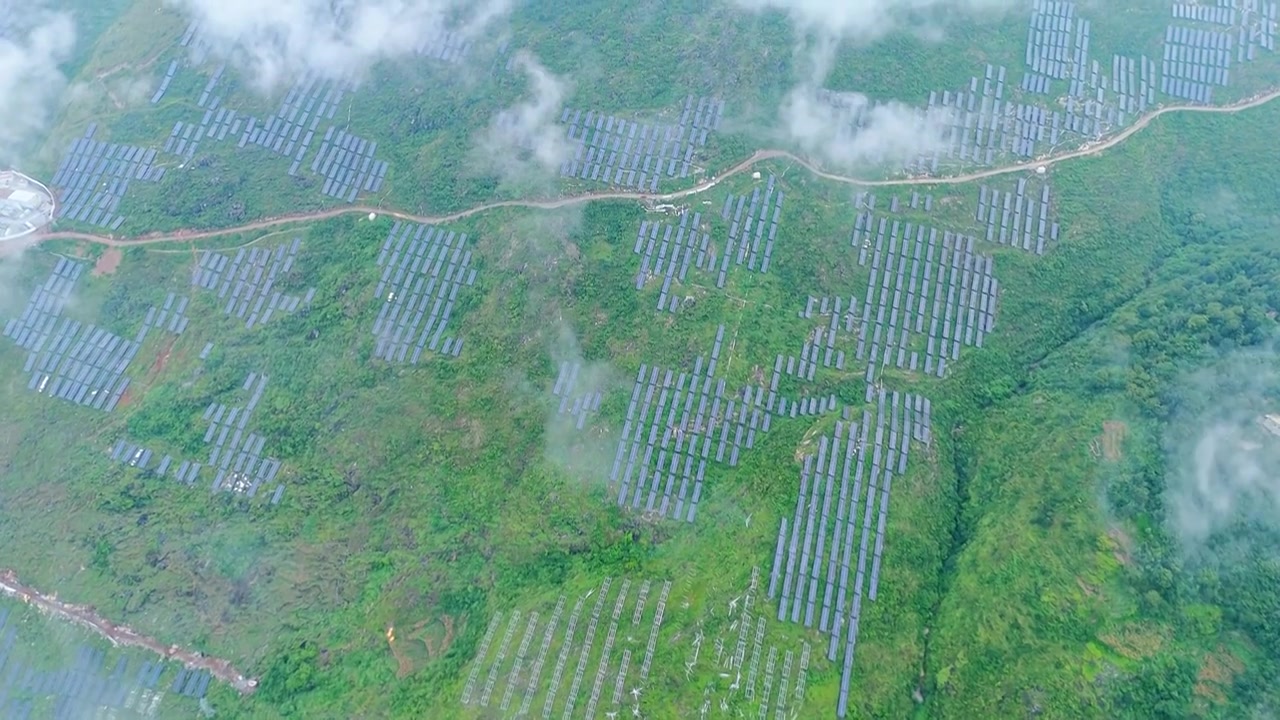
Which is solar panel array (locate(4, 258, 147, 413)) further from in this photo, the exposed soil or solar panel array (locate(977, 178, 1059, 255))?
→ solar panel array (locate(977, 178, 1059, 255))

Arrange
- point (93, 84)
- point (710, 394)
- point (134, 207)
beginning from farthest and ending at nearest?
point (93, 84) < point (134, 207) < point (710, 394)

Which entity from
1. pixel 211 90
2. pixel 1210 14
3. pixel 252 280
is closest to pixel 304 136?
pixel 211 90

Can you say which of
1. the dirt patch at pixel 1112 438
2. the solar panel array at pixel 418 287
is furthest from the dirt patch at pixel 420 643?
the dirt patch at pixel 1112 438

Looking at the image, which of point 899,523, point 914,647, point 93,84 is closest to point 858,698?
point 914,647

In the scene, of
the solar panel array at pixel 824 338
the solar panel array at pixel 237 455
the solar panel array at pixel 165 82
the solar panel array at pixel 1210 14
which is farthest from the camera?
the solar panel array at pixel 165 82

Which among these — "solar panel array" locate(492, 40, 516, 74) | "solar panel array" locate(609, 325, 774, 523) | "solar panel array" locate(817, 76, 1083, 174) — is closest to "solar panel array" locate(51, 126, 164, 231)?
"solar panel array" locate(492, 40, 516, 74)

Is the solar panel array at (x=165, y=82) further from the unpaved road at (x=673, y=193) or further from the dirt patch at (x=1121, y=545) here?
the dirt patch at (x=1121, y=545)

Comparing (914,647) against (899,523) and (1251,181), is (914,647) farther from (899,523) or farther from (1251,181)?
(1251,181)
